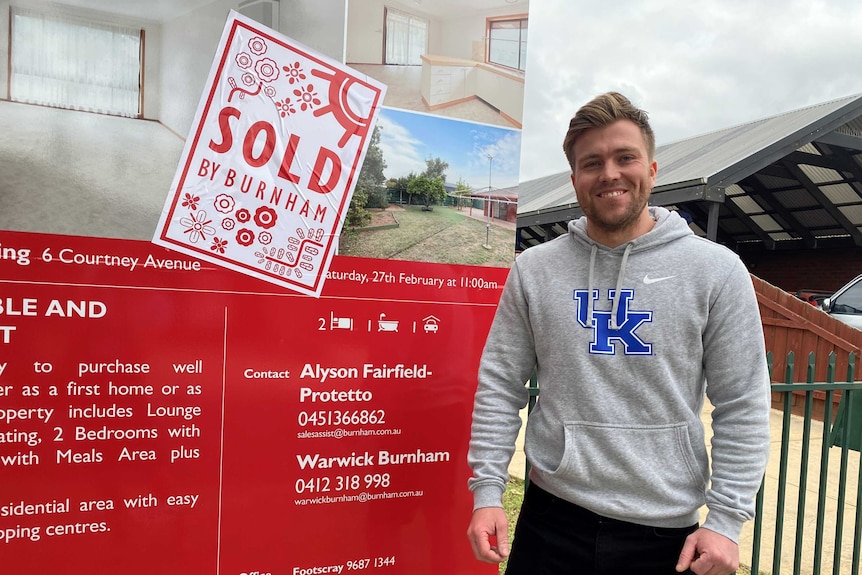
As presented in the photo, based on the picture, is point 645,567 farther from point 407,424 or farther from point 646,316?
point 407,424

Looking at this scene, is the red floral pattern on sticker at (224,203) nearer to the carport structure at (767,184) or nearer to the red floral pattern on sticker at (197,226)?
the red floral pattern on sticker at (197,226)

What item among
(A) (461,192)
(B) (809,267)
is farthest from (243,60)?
(B) (809,267)

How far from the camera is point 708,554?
4.95ft

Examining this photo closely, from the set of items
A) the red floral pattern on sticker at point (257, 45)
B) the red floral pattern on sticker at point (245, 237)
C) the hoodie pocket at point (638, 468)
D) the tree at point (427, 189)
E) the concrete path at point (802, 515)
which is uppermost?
the red floral pattern on sticker at point (257, 45)

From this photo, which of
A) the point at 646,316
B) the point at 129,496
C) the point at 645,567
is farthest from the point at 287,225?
the point at 645,567

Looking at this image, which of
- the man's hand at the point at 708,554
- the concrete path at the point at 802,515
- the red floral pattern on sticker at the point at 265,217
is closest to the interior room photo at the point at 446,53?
the red floral pattern on sticker at the point at 265,217

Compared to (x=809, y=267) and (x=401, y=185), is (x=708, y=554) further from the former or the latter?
(x=809, y=267)

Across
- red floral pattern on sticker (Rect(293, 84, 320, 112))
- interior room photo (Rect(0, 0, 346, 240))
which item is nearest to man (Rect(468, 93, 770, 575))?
red floral pattern on sticker (Rect(293, 84, 320, 112))

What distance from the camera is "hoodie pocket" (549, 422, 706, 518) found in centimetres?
160

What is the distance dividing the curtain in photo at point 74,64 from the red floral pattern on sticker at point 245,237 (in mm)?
446

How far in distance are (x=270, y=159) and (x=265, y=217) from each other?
0.19 m

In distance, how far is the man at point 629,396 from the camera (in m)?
1.57

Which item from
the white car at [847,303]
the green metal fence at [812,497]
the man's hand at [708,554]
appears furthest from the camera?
the white car at [847,303]

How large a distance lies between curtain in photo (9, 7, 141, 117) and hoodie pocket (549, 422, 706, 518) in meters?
1.61
